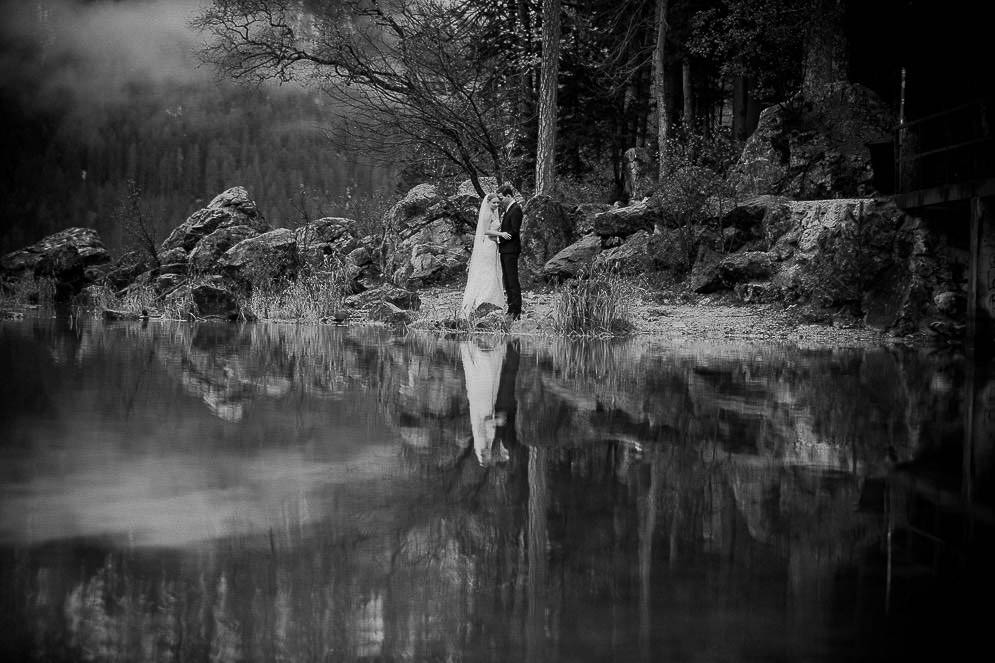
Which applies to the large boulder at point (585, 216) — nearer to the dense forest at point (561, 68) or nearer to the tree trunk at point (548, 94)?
the tree trunk at point (548, 94)

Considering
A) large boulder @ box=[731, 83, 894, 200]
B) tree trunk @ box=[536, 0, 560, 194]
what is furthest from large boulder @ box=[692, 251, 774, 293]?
tree trunk @ box=[536, 0, 560, 194]

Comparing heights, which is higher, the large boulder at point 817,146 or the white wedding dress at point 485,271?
the large boulder at point 817,146

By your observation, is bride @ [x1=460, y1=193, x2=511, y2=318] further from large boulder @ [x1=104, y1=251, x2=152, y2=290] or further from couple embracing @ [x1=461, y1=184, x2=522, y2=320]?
large boulder @ [x1=104, y1=251, x2=152, y2=290]

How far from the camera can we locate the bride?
1669 cm

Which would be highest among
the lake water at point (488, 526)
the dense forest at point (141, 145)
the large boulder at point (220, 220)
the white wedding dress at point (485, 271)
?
the dense forest at point (141, 145)

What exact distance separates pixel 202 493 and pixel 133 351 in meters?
8.36

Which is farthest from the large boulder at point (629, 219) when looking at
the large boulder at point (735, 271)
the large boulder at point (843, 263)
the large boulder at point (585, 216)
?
the large boulder at point (735, 271)

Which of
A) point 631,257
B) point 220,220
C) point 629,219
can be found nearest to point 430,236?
point 629,219

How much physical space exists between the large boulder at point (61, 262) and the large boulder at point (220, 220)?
2.65 metres

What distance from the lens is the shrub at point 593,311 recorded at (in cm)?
1531

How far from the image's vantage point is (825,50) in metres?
23.2

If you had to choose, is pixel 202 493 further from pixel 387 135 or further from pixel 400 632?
pixel 387 135

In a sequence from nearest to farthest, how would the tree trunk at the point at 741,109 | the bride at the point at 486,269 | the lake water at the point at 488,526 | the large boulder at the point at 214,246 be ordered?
the lake water at the point at 488,526, the bride at the point at 486,269, the large boulder at the point at 214,246, the tree trunk at the point at 741,109

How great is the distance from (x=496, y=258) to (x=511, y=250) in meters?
0.45
